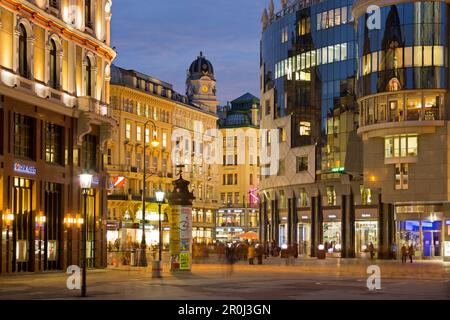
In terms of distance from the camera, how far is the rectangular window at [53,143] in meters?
54.1

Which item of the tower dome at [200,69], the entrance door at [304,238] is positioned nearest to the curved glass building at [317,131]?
the entrance door at [304,238]

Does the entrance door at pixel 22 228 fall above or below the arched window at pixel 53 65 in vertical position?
below

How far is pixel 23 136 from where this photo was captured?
5131cm

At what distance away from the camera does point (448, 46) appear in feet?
283

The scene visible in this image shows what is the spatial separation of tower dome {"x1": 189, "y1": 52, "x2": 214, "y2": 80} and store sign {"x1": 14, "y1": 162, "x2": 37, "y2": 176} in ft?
396

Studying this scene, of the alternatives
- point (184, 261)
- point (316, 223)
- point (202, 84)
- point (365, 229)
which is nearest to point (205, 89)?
point (202, 84)

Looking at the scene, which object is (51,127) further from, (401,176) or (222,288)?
(401,176)

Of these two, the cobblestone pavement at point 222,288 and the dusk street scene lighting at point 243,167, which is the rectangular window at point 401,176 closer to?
the dusk street scene lighting at point 243,167

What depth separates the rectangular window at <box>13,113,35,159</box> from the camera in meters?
50.4

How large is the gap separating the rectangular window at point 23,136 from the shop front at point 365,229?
50358mm

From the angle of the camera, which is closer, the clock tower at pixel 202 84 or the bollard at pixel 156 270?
the bollard at pixel 156 270

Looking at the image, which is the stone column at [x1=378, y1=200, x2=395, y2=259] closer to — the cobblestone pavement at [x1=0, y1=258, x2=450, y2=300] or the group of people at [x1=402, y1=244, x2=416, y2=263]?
the group of people at [x1=402, y1=244, x2=416, y2=263]
